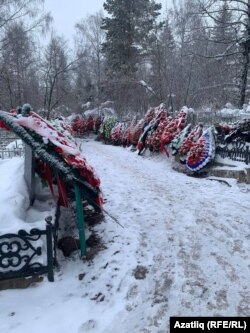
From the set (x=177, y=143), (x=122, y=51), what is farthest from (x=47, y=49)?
(x=177, y=143)

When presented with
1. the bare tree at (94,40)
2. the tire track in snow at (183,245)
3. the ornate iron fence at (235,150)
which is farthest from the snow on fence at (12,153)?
the bare tree at (94,40)

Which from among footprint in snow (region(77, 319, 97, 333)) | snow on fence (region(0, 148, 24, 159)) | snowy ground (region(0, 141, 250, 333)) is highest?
snow on fence (region(0, 148, 24, 159))

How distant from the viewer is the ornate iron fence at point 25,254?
12.5ft

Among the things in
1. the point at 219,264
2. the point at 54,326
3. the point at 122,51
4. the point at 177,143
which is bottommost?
the point at 54,326

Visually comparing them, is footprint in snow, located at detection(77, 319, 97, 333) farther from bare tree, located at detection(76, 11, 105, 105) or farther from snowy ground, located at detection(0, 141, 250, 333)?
bare tree, located at detection(76, 11, 105, 105)

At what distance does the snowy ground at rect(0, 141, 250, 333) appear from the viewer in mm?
3402

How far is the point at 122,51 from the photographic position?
100 feet

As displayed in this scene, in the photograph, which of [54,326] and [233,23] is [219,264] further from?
[233,23]

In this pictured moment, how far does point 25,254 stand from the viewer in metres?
3.93

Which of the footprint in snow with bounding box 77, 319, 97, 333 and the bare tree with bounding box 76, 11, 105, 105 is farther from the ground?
the bare tree with bounding box 76, 11, 105, 105

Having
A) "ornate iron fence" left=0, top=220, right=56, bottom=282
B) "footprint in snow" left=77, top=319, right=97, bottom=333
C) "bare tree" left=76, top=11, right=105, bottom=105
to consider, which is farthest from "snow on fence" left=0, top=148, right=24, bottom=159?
"bare tree" left=76, top=11, right=105, bottom=105

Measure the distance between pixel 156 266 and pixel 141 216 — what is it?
67.7 inches

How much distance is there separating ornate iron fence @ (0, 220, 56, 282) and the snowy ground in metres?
0.20

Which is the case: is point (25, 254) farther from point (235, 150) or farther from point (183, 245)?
point (235, 150)
